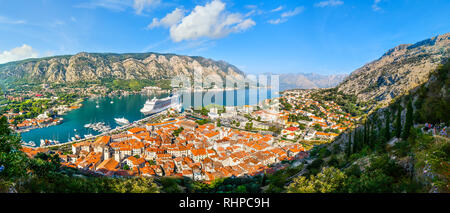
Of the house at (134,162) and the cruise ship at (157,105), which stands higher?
the cruise ship at (157,105)

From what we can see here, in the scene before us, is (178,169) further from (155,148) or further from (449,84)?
(449,84)

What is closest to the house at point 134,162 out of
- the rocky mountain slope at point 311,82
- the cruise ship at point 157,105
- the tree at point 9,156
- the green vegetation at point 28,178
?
the green vegetation at point 28,178

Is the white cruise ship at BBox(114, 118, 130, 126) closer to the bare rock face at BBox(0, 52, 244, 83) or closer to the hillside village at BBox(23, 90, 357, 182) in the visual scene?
the hillside village at BBox(23, 90, 357, 182)

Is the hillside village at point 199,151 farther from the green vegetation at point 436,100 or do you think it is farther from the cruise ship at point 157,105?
the cruise ship at point 157,105

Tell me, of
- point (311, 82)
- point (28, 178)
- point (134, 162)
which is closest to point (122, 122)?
point (134, 162)

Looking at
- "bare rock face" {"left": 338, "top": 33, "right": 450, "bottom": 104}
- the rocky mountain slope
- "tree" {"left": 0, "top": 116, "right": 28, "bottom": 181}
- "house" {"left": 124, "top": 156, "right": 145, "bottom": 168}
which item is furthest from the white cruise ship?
the rocky mountain slope

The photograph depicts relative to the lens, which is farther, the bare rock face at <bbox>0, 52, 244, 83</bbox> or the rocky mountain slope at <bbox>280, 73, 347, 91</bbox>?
the rocky mountain slope at <bbox>280, 73, 347, 91</bbox>

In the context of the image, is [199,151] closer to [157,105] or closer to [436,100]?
[436,100]
